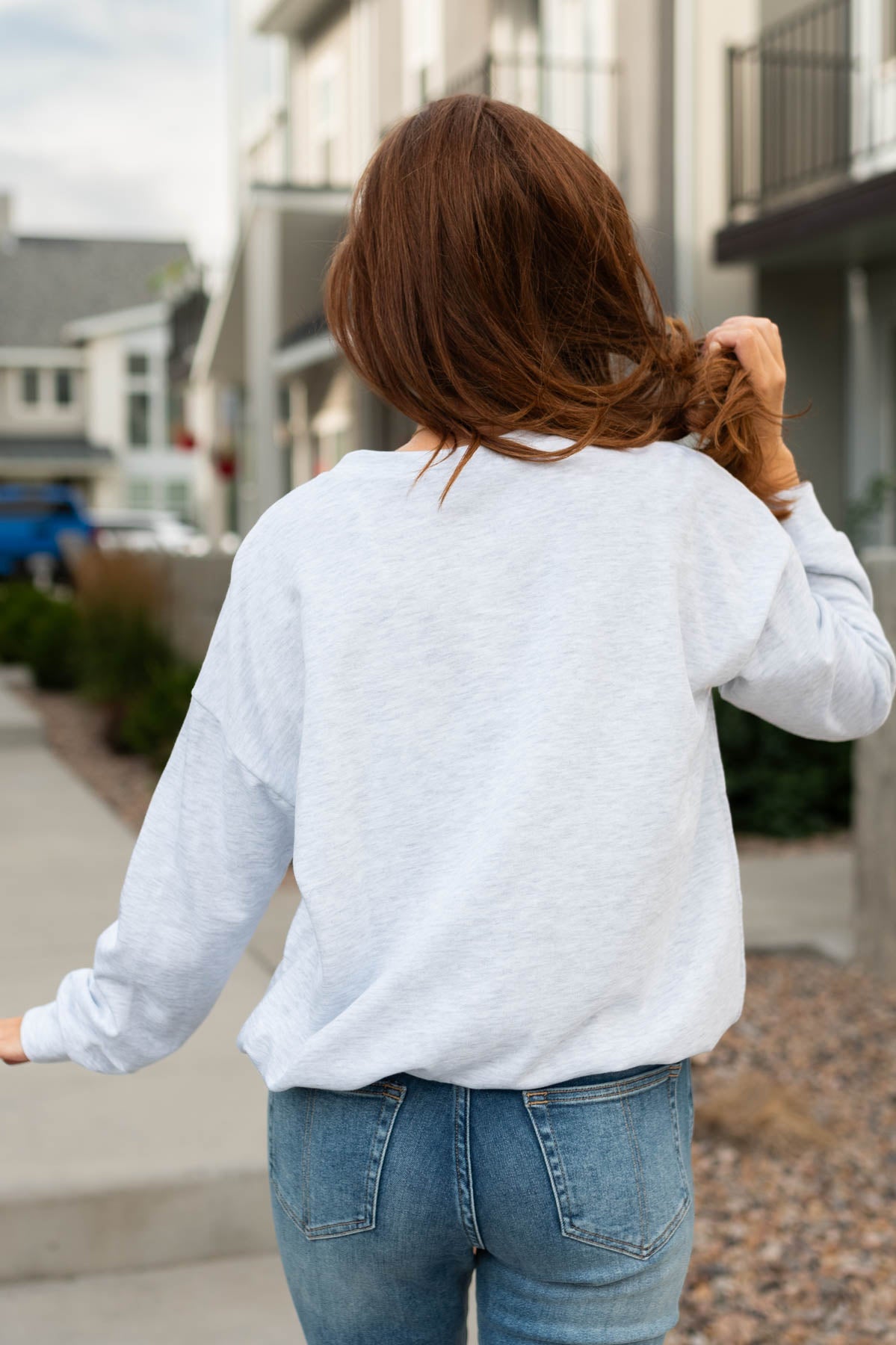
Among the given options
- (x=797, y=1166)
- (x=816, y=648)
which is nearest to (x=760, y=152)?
(x=797, y=1166)

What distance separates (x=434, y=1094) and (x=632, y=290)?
693 millimetres

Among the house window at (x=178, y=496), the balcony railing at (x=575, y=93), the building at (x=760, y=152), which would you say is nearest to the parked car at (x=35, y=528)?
the house window at (x=178, y=496)

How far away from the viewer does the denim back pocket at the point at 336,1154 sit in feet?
3.94

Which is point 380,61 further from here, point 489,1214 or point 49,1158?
point 489,1214

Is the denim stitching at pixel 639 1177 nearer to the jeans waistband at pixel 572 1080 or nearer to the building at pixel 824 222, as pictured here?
the jeans waistband at pixel 572 1080

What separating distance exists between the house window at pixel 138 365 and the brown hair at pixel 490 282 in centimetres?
4122

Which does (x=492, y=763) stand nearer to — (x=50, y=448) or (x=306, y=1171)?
(x=306, y=1171)

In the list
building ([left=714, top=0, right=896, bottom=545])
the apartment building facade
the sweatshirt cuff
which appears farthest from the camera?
the apartment building facade

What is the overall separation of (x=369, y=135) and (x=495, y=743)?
14.7 metres

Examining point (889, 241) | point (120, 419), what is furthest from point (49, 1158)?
point (120, 419)

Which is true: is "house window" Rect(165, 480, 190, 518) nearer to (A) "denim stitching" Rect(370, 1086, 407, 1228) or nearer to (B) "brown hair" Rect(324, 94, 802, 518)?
(B) "brown hair" Rect(324, 94, 802, 518)

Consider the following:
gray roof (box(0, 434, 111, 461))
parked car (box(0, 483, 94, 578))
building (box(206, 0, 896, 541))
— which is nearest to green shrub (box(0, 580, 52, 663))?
building (box(206, 0, 896, 541))

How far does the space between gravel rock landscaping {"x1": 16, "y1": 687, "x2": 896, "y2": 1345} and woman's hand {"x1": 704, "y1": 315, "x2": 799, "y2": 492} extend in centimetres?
192

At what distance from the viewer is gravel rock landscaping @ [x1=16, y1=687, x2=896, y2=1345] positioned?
9.12ft
